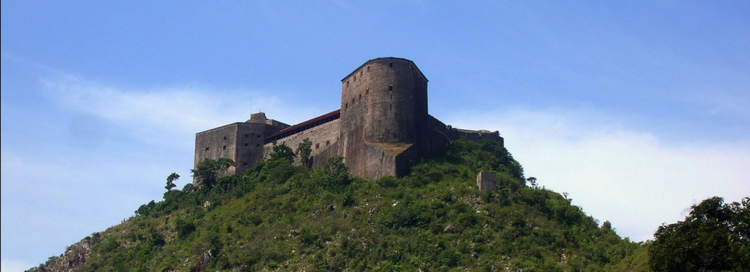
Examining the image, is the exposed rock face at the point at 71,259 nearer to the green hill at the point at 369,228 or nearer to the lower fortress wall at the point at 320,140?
the green hill at the point at 369,228

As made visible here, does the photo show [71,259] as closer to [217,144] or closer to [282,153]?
[217,144]

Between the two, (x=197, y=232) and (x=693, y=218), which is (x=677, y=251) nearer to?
(x=693, y=218)

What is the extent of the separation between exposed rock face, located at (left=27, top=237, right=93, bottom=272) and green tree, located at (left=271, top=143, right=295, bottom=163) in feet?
52.7

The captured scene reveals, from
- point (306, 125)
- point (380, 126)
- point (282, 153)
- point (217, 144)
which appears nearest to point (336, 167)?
point (380, 126)

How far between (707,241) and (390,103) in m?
35.6

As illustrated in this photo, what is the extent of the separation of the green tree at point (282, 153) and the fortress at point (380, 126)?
1.44m

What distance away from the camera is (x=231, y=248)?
7625 centimetres

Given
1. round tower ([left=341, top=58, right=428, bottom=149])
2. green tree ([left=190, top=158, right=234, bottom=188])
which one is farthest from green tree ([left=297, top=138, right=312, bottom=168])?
green tree ([left=190, top=158, right=234, bottom=188])

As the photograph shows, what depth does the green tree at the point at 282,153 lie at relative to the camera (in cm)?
9244

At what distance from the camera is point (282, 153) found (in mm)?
92625

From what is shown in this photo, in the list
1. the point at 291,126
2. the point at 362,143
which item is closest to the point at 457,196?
the point at 362,143

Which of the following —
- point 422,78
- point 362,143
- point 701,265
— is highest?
point 422,78

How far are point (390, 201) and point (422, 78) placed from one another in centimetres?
1497

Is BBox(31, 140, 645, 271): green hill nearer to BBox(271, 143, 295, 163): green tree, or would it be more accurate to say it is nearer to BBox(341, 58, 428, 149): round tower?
BBox(271, 143, 295, 163): green tree
